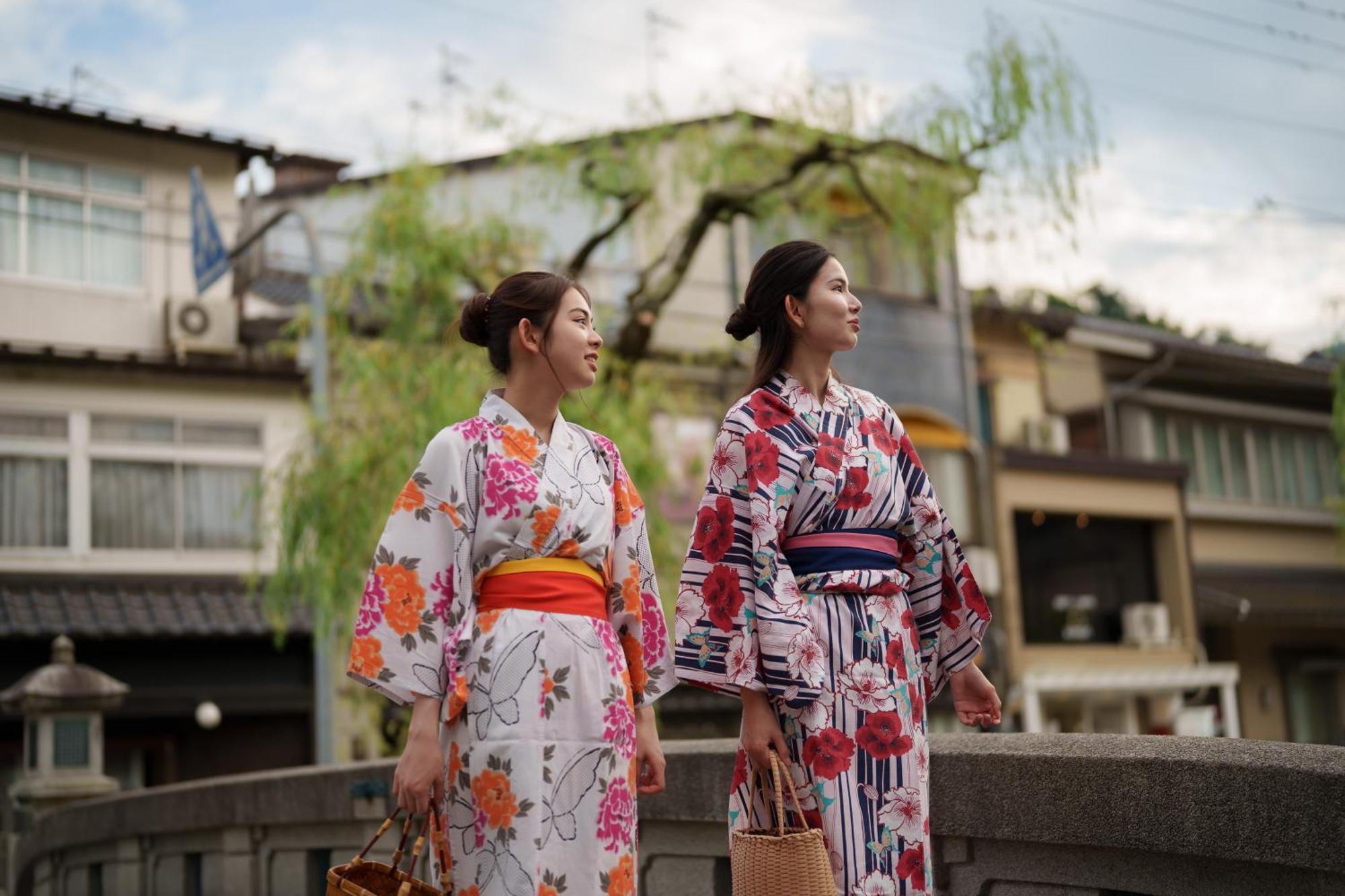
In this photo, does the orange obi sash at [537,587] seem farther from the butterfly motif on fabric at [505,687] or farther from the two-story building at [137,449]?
the two-story building at [137,449]

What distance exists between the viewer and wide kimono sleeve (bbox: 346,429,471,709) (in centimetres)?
319

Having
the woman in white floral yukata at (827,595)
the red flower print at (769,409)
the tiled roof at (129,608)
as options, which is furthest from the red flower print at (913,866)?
the tiled roof at (129,608)

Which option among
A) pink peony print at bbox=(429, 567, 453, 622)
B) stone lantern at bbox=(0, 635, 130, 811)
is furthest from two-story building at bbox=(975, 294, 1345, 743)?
pink peony print at bbox=(429, 567, 453, 622)

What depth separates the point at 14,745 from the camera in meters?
13.9

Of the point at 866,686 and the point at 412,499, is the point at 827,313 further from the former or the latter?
the point at 412,499

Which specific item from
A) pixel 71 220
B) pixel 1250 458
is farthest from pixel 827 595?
pixel 1250 458

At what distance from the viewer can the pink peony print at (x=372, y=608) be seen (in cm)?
322

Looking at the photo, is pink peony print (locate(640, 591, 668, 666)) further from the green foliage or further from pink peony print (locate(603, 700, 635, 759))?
the green foliage

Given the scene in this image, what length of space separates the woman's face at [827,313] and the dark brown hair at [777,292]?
19 millimetres

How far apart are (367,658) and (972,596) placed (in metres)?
1.40

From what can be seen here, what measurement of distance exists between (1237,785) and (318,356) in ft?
31.3

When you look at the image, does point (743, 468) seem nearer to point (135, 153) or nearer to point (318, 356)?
point (318, 356)

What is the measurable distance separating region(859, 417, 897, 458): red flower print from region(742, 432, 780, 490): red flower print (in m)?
0.25

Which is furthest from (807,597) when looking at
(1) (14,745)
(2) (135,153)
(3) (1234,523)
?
(3) (1234,523)
